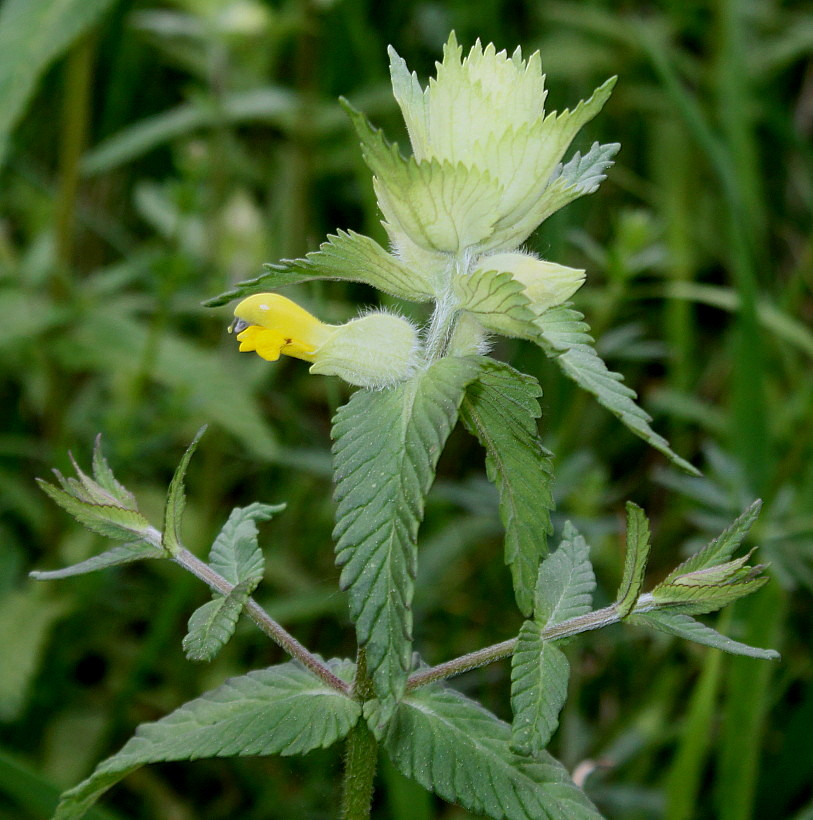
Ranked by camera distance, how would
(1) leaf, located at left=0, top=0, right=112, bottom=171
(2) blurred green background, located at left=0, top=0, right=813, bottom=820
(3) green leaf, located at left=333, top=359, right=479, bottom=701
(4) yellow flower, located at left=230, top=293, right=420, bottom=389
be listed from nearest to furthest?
1. (3) green leaf, located at left=333, top=359, right=479, bottom=701
2. (4) yellow flower, located at left=230, top=293, right=420, bottom=389
3. (1) leaf, located at left=0, top=0, right=112, bottom=171
4. (2) blurred green background, located at left=0, top=0, right=813, bottom=820

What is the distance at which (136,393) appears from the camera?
1.62m

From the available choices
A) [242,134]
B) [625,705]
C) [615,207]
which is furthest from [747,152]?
[242,134]

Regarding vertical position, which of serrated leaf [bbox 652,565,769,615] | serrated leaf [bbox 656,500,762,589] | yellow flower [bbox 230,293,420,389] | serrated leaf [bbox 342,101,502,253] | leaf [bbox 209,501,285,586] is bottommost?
leaf [bbox 209,501,285,586]

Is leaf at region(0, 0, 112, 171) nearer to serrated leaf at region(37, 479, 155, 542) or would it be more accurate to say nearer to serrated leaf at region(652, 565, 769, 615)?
A: serrated leaf at region(37, 479, 155, 542)

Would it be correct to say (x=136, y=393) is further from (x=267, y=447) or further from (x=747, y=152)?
(x=747, y=152)

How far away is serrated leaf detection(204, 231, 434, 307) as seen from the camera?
0.60m

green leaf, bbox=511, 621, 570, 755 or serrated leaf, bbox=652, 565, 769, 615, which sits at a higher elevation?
serrated leaf, bbox=652, 565, 769, 615

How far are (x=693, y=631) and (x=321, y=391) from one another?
154 centimetres

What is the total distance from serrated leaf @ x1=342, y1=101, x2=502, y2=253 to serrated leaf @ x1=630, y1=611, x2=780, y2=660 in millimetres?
284

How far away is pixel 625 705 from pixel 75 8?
4.38 ft

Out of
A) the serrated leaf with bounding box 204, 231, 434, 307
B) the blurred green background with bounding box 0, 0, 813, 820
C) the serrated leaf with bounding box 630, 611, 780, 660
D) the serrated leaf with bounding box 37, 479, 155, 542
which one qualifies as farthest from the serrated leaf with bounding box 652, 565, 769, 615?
the blurred green background with bounding box 0, 0, 813, 820

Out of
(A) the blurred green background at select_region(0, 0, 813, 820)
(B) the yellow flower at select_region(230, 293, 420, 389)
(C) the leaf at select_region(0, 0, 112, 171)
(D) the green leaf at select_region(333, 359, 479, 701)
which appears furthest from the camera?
(A) the blurred green background at select_region(0, 0, 813, 820)

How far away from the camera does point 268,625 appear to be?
0.67 m

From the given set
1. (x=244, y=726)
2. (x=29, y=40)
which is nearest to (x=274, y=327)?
(x=244, y=726)
